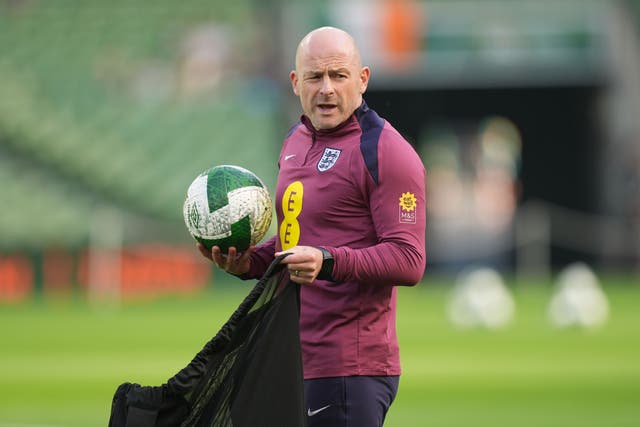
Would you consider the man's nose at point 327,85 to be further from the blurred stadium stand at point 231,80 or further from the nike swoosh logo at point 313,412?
the blurred stadium stand at point 231,80

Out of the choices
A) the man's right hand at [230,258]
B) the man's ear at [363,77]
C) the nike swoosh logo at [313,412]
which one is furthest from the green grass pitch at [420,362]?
the man's ear at [363,77]

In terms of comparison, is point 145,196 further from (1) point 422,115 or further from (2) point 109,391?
(2) point 109,391

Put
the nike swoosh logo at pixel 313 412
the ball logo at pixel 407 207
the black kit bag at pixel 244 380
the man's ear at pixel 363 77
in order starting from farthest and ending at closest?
1. the man's ear at pixel 363 77
2. the nike swoosh logo at pixel 313 412
3. the ball logo at pixel 407 207
4. the black kit bag at pixel 244 380

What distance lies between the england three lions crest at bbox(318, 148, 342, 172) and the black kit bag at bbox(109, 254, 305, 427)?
451mm

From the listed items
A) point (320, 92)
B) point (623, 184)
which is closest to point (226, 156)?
point (623, 184)

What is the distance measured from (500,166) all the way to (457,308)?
16.3 metres

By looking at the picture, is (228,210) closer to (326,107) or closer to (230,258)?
(230,258)

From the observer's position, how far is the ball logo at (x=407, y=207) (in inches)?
205

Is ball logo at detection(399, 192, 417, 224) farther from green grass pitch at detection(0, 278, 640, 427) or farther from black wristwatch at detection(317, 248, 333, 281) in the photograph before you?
green grass pitch at detection(0, 278, 640, 427)

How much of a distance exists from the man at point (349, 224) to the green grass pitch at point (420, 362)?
5.73 metres

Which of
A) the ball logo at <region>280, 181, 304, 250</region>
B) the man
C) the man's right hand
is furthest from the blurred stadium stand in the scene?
the man

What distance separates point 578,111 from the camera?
32969mm

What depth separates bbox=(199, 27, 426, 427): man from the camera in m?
5.23

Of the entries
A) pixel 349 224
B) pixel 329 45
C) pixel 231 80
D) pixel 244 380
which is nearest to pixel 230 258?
pixel 349 224
